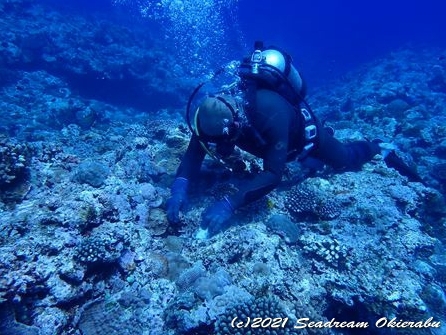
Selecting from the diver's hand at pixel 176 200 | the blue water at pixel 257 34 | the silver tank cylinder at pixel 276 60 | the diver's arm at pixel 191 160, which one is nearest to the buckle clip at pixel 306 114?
the silver tank cylinder at pixel 276 60

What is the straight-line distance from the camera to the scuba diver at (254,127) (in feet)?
13.6

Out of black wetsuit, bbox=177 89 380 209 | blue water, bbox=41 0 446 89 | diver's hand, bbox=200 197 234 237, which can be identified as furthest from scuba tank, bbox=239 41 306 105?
blue water, bbox=41 0 446 89

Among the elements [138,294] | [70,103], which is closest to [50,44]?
[70,103]

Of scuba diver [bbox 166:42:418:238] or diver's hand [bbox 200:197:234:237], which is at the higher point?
scuba diver [bbox 166:42:418:238]

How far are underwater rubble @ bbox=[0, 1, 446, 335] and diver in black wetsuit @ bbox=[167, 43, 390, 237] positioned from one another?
1.35 feet

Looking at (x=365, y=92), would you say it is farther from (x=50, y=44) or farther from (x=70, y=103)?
(x=50, y=44)

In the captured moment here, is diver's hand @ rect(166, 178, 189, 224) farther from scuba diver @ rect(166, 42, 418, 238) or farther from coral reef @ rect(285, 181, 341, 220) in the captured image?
coral reef @ rect(285, 181, 341, 220)

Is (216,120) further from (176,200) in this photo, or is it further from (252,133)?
(176,200)

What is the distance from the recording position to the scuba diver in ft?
13.6

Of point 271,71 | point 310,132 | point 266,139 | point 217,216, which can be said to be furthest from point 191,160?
point 310,132

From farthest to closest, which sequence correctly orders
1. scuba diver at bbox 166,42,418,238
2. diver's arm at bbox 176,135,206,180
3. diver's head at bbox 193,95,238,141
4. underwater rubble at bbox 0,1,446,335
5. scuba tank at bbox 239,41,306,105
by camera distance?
diver's arm at bbox 176,135,206,180 < scuba tank at bbox 239,41,306,105 < scuba diver at bbox 166,42,418,238 < diver's head at bbox 193,95,238,141 < underwater rubble at bbox 0,1,446,335

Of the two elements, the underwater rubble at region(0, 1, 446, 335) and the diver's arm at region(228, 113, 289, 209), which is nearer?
the underwater rubble at region(0, 1, 446, 335)

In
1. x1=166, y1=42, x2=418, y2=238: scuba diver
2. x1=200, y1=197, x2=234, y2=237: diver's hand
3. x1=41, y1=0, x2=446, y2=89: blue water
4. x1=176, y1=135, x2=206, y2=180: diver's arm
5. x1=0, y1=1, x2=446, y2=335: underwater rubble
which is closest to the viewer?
x1=0, y1=1, x2=446, y2=335: underwater rubble

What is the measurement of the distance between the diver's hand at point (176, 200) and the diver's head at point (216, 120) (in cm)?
129
